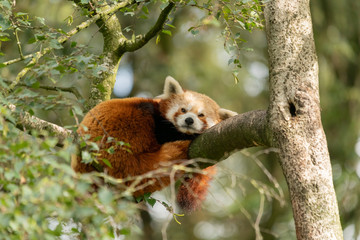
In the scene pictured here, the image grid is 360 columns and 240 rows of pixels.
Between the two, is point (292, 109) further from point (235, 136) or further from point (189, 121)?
point (189, 121)

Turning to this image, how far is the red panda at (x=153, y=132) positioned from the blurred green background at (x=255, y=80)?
4022mm

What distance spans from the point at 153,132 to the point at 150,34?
992 mm

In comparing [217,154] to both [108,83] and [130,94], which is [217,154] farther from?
[130,94]

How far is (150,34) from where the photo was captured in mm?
4781

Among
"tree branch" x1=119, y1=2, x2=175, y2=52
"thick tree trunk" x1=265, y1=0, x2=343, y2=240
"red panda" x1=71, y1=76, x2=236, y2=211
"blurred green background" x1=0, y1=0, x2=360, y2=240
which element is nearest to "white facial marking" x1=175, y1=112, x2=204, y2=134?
"red panda" x1=71, y1=76, x2=236, y2=211

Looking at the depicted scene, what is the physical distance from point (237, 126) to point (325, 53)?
7.55 metres

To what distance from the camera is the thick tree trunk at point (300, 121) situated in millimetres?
3115

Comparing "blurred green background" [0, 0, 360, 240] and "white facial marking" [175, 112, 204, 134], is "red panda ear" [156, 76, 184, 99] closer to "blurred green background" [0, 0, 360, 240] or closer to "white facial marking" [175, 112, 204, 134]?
"white facial marking" [175, 112, 204, 134]

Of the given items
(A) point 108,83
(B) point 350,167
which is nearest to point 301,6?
(A) point 108,83

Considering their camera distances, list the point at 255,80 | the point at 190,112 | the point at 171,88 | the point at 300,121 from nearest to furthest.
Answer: the point at 300,121, the point at 190,112, the point at 171,88, the point at 255,80

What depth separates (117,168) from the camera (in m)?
4.29

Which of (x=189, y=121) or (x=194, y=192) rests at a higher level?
(x=189, y=121)

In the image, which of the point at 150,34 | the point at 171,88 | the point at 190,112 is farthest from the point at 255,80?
the point at 150,34

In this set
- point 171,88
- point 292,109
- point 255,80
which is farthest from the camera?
point 255,80
